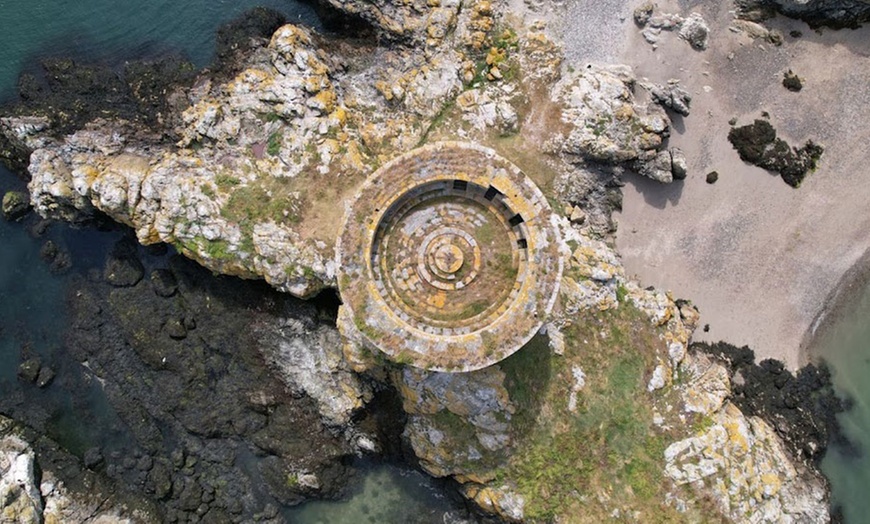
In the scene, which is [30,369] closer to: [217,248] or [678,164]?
[217,248]

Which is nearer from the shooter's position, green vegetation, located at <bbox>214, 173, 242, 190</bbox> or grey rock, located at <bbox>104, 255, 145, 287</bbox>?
green vegetation, located at <bbox>214, 173, 242, 190</bbox>

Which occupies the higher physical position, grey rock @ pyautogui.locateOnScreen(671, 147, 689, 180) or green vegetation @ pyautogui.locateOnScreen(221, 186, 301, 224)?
grey rock @ pyautogui.locateOnScreen(671, 147, 689, 180)

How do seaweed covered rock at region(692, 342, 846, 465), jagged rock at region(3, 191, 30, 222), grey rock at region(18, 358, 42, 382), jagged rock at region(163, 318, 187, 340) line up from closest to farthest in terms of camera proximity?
seaweed covered rock at region(692, 342, 846, 465) → jagged rock at region(163, 318, 187, 340) → jagged rock at region(3, 191, 30, 222) → grey rock at region(18, 358, 42, 382)

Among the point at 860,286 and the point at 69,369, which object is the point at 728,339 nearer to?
the point at 860,286

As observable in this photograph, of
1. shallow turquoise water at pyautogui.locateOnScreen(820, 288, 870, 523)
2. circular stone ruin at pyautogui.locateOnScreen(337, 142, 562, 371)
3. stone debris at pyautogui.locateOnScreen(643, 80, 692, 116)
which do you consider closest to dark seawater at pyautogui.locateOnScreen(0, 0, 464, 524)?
circular stone ruin at pyautogui.locateOnScreen(337, 142, 562, 371)

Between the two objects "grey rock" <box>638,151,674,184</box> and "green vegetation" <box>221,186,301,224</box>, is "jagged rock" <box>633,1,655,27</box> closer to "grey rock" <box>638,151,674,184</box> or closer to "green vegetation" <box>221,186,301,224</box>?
"grey rock" <box>638,151,674,184</box>

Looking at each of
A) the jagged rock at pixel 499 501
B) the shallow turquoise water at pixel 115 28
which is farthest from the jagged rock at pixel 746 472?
the shallow turquoise water at pixel 115 28

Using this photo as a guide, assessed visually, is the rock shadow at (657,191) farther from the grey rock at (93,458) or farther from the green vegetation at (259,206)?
the grey rock at (93,458)

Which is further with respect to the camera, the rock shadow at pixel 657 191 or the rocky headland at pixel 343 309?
the rock shadow at pixel 657 191
